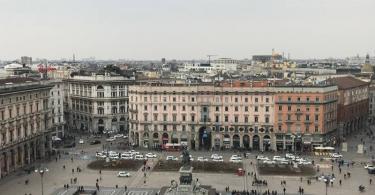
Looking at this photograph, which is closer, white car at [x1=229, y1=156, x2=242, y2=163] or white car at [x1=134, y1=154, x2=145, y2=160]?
white car at [x1=229, y1=156, x2=242, y2=163]

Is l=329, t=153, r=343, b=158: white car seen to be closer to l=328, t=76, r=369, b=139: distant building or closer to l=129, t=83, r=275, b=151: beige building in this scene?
l=129, t=83, r=275, b=151: beige building

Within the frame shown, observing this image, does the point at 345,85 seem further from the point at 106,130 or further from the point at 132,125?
the point at 106,130

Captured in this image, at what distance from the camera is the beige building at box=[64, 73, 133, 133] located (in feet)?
547

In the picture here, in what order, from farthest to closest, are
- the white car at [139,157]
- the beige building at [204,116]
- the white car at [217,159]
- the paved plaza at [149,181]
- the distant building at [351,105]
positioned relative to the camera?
the distant building at [351,105] < the beige building at [204,116] < the white car at [139,157] < the white car at [217,159] < the paved plaza at [149,181]

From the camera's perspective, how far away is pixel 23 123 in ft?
375

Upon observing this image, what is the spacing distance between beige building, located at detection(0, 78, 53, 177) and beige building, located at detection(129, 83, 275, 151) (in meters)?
24.9

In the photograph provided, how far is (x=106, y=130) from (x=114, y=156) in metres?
44.9

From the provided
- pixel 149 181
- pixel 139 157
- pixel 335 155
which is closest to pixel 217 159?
pixel 139 157

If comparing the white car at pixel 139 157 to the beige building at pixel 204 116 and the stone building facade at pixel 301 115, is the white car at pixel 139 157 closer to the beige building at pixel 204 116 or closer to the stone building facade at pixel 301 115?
the beige building at pixel 204 116

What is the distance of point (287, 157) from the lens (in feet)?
396

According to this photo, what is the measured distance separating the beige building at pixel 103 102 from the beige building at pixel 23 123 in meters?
36.5

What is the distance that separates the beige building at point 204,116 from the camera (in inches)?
5207

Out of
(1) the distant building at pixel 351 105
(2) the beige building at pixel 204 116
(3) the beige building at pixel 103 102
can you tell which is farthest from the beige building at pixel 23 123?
(1) the distant building at pixel 351 105

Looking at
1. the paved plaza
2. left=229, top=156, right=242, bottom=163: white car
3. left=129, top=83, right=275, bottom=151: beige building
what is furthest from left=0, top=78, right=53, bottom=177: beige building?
left=229, top=156, right=242, bottom=163: white car
